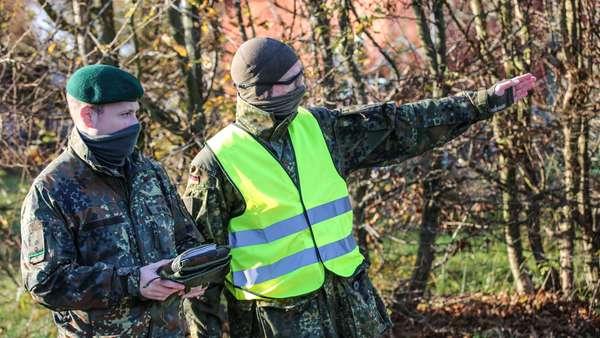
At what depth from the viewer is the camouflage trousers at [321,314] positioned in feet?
12.2

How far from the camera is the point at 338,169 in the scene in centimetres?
392

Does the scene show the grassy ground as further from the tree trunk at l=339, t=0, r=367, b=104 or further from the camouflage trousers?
the camouflage trousers

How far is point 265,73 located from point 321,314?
3.36ft

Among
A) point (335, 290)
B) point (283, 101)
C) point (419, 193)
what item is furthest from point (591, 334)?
point (283, 101)

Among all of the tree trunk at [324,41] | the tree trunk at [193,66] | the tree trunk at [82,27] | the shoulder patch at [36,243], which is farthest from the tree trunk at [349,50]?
the shoulder patch at [36,243]

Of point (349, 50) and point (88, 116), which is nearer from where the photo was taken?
point (88, 116)

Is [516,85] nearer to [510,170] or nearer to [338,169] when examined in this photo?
[338,169]

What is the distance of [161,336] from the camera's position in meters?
3.26

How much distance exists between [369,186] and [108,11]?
7.40 feet

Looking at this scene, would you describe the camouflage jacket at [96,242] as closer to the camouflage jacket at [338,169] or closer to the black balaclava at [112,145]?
the black balaclava at [112,145]

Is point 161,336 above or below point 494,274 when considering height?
above

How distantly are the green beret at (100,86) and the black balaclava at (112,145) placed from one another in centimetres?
12

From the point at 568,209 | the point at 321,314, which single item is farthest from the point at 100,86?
the point at 568,209

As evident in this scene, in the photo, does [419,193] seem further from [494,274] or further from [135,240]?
[135,240]
